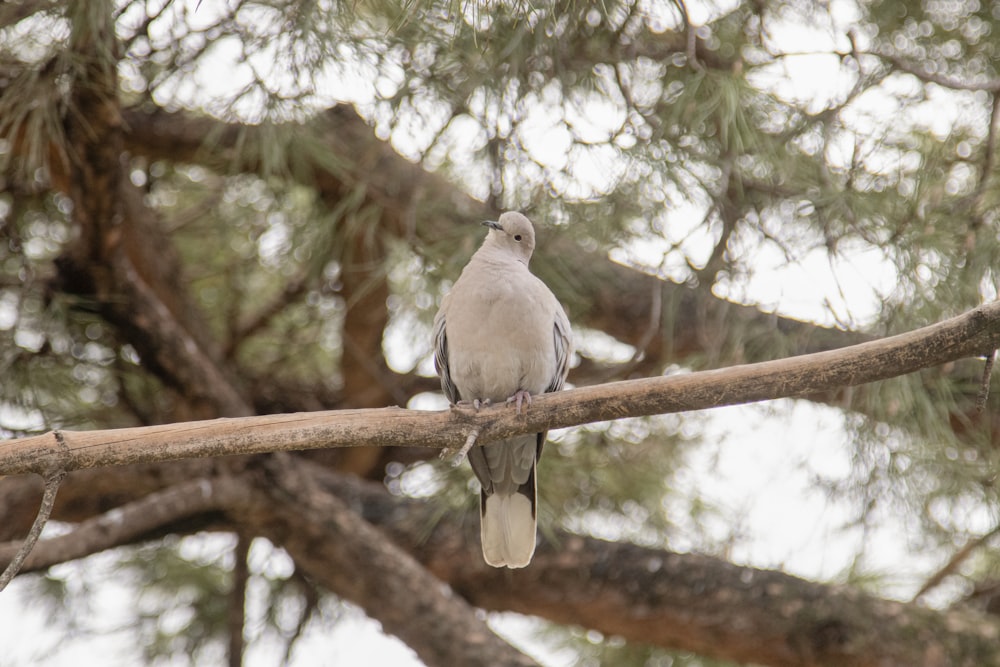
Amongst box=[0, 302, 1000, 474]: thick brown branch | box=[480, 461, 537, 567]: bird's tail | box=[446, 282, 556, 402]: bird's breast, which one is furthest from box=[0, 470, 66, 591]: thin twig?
box=[480, 461, 537, 567]: bird's tail

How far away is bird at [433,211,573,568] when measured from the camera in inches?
89.7

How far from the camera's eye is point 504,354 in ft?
7.51

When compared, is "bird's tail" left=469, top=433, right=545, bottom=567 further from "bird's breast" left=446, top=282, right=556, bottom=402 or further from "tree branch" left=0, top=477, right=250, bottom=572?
"tree branch" left=0, top=477, right=250, bottom=572

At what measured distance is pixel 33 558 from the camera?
7.99ft

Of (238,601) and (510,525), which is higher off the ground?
(510,525)

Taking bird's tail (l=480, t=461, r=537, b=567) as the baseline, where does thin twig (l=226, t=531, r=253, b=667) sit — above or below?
below

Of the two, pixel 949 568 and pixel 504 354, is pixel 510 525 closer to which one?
pixel 504 354

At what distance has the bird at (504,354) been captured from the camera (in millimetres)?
2277

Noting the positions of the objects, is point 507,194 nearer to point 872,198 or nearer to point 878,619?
point 872,198

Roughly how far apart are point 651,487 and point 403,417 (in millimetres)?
1921


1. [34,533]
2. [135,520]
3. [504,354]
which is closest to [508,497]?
→ [504,354]

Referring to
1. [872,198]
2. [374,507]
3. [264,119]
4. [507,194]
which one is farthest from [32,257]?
[872,198]

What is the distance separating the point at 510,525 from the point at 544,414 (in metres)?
0.69

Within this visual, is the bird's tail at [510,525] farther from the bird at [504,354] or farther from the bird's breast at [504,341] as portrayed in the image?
the bird's breast at [504,341]
